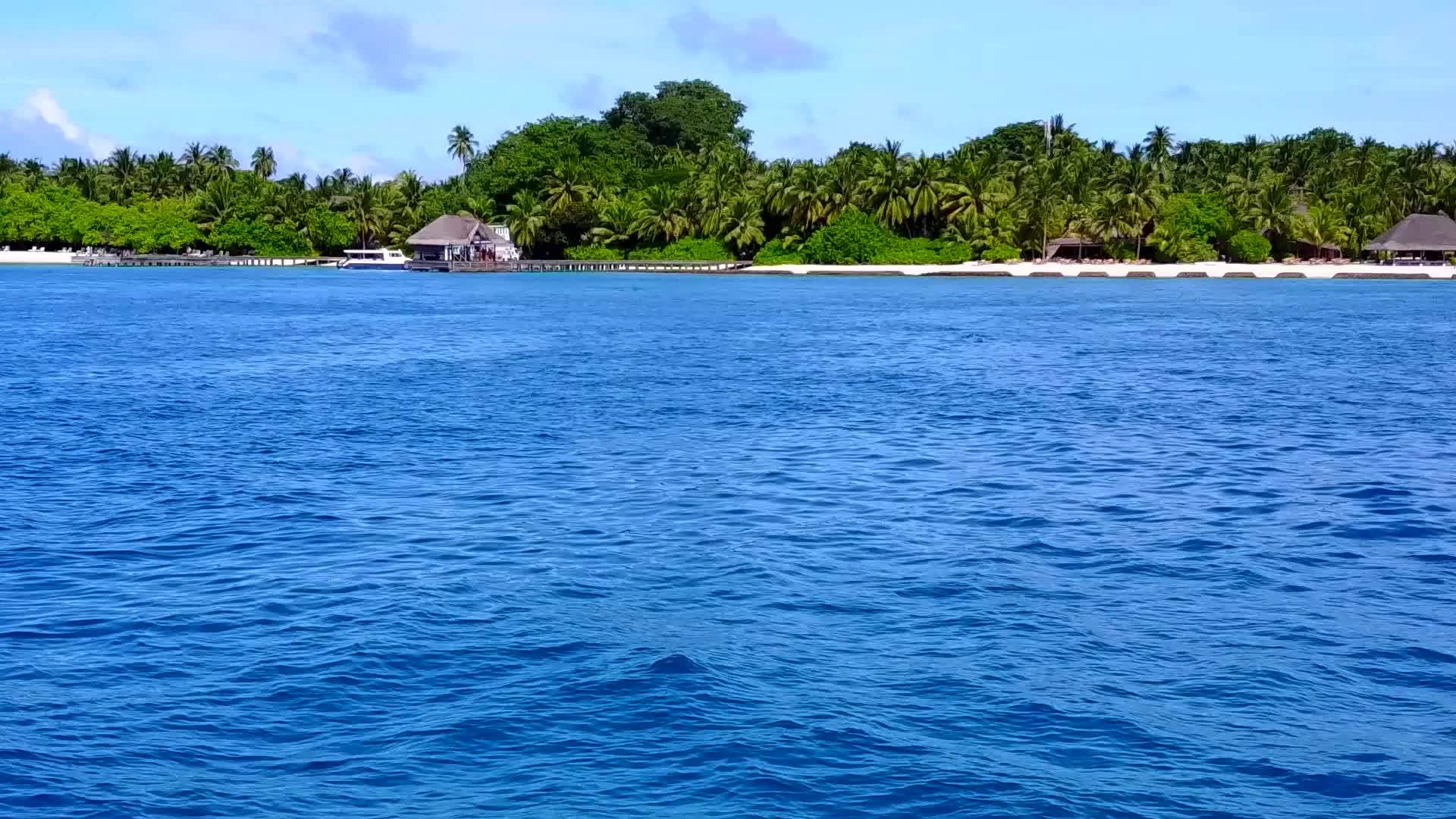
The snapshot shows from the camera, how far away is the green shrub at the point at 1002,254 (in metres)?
115

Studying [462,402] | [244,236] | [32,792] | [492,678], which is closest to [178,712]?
[32,792]

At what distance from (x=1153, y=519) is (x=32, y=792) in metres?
13.0

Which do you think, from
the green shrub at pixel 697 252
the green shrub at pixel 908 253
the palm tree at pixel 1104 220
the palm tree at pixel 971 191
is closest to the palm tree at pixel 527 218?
the green shrub at pixel 697 252

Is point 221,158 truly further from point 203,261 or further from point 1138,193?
point 1138,193

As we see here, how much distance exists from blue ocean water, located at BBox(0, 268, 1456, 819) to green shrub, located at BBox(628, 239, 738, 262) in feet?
293

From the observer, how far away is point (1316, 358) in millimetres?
44250

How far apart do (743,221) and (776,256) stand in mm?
4226

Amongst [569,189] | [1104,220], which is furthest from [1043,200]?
[569,189]

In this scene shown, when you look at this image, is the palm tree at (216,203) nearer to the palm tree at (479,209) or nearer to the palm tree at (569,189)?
the palm tree at (479,209)

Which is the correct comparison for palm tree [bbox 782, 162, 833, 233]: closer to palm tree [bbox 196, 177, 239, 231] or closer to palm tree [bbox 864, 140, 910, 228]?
palm tree [bbox 864, 140, 910, 228]

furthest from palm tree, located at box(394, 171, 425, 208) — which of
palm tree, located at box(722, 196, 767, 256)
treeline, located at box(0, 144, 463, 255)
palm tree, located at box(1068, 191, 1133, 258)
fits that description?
palm tree, located at box(1068, 191, 1133, 258)

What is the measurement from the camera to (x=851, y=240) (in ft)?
384

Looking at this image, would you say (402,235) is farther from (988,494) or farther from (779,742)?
(779,742)

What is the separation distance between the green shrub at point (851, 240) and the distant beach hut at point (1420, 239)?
36.7m
